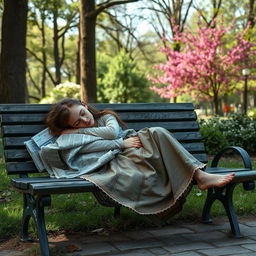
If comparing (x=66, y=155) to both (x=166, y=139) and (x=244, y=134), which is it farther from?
(x=244, y=134)

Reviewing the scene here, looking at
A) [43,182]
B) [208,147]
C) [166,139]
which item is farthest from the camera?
[208,147]

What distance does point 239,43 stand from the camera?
65.2 ft

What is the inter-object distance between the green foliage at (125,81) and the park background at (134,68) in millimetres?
66

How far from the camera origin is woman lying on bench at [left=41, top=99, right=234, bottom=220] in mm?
3199

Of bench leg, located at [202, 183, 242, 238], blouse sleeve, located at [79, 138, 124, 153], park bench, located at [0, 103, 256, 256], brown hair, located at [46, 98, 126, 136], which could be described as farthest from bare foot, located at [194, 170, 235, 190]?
brown hair, located at [46, 98, 126, 136]

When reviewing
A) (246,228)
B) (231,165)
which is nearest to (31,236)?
(246,228)

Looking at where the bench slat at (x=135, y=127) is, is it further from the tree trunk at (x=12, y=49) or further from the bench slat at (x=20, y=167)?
the tree trunk at (x=12, y=49)

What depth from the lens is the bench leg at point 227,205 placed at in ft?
11.3

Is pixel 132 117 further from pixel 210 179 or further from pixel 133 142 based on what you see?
pixel 210 179

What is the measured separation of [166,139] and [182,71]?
17.4 metres

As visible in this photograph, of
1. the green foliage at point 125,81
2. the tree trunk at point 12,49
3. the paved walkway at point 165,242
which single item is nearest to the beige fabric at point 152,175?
the paved walkway at point 165,242

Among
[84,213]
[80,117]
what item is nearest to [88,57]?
[84,213]

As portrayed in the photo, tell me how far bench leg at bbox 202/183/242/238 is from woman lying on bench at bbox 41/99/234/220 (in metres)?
0.39

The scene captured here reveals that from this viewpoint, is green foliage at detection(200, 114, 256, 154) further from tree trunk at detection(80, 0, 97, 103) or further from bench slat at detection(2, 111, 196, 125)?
bench slat at detection(2, 111, 196, 125)
